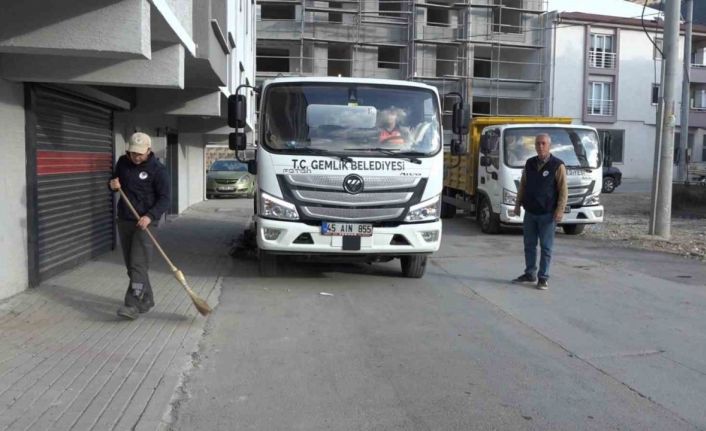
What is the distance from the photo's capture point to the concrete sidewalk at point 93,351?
4203 mm

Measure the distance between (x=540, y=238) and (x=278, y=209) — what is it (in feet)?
11.4

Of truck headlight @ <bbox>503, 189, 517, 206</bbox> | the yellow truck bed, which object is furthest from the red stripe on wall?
the yellow truck bed

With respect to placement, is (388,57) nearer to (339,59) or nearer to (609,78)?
(339,59)

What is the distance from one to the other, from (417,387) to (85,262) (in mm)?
6404

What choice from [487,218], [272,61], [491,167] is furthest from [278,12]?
[487,218]

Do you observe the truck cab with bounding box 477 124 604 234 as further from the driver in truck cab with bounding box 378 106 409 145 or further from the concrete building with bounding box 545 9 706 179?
the concrete building with bounding box 545 9 706 179

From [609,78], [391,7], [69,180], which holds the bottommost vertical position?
[69,180]

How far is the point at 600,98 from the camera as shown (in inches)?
1874

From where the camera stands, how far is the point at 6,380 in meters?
4.68

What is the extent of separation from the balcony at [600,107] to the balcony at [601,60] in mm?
2365

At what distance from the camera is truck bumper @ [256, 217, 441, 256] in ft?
26.1

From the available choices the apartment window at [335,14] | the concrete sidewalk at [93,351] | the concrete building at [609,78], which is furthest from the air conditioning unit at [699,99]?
the concrete sidewalk at [93,351]

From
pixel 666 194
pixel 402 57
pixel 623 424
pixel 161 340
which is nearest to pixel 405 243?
pixel 161 340

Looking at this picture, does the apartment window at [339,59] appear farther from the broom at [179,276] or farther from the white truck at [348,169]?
the broom at [179,276]
